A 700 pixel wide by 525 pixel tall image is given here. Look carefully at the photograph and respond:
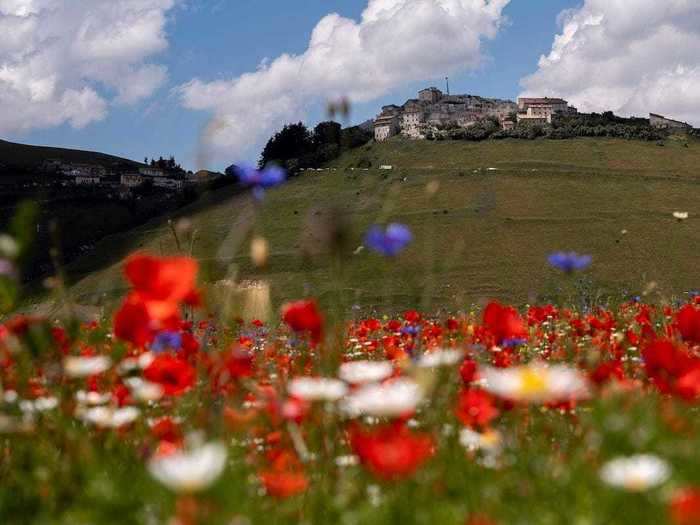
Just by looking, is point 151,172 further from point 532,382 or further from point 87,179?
point 532,382

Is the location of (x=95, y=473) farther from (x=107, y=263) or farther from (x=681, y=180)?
(x=681, y=180)

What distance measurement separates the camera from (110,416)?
2574 millimetres

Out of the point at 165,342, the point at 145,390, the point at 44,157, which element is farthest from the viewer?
the point at 44,157

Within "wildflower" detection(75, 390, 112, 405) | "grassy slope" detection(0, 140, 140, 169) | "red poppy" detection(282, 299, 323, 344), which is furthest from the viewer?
"grassy slope" detection(0, 140, 140, 169)

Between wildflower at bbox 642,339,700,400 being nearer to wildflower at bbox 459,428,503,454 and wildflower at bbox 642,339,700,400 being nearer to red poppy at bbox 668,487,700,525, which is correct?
wildflower at bbox 459,428,503,454

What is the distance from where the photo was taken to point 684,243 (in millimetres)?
48125

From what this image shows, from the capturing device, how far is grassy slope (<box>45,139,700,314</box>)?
41531 mm

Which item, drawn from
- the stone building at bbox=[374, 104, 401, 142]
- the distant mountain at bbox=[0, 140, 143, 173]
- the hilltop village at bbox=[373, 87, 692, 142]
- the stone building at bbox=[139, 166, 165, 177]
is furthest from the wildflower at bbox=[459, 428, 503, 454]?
the distant mountain at bbox=[0, 140, 143, 173]

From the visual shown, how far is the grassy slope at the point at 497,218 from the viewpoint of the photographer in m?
41.5

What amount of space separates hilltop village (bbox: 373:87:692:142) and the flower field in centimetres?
10729

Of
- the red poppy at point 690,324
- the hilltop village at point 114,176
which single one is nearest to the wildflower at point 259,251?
the red poppy at point 690,324

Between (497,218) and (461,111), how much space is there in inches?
4180

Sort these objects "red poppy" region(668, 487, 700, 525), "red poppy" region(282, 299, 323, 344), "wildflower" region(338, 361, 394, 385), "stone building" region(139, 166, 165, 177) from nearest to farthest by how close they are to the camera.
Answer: "red poppy" region(668, 487, 700, 525), "wildflower" region(338, 361, 394, 385), "red poppy" region(282, 299, 323, 344), "stone building" region(139, 166, 165, 177)

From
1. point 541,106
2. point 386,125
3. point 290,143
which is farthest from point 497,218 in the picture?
point 541,106
